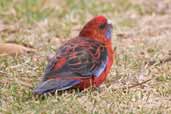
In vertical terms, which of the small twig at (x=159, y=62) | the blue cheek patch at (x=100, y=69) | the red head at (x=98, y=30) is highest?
the red head at (x=98, y=30)

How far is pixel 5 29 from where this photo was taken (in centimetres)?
933

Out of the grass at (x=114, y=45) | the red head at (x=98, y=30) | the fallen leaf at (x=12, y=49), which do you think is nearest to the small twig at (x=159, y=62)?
the grass at (x=114, y=45)

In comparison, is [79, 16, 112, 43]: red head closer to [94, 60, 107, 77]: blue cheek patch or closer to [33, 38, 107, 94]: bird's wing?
[33, 38, 107, 94]: bird's wing

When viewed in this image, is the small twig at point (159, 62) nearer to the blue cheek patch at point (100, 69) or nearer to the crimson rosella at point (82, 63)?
the crimson rosella at point (82, 63)

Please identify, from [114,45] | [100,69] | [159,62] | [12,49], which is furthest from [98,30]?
[114,45]

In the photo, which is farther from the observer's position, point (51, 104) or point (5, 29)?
point (5, 29)

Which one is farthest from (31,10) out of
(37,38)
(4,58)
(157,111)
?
(157,111)

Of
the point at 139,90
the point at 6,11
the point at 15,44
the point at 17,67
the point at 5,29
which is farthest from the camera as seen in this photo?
the point at 6,11

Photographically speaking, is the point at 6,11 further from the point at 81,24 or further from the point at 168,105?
the point at 168,105

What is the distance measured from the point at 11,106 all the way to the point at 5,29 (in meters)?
3.10

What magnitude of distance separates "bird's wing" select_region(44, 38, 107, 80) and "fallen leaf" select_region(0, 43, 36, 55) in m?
1.32

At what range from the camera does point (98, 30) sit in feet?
23.5

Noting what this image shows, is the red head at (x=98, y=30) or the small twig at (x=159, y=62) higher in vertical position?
the red head at (x=98, y=30)

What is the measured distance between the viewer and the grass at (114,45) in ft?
20.6
